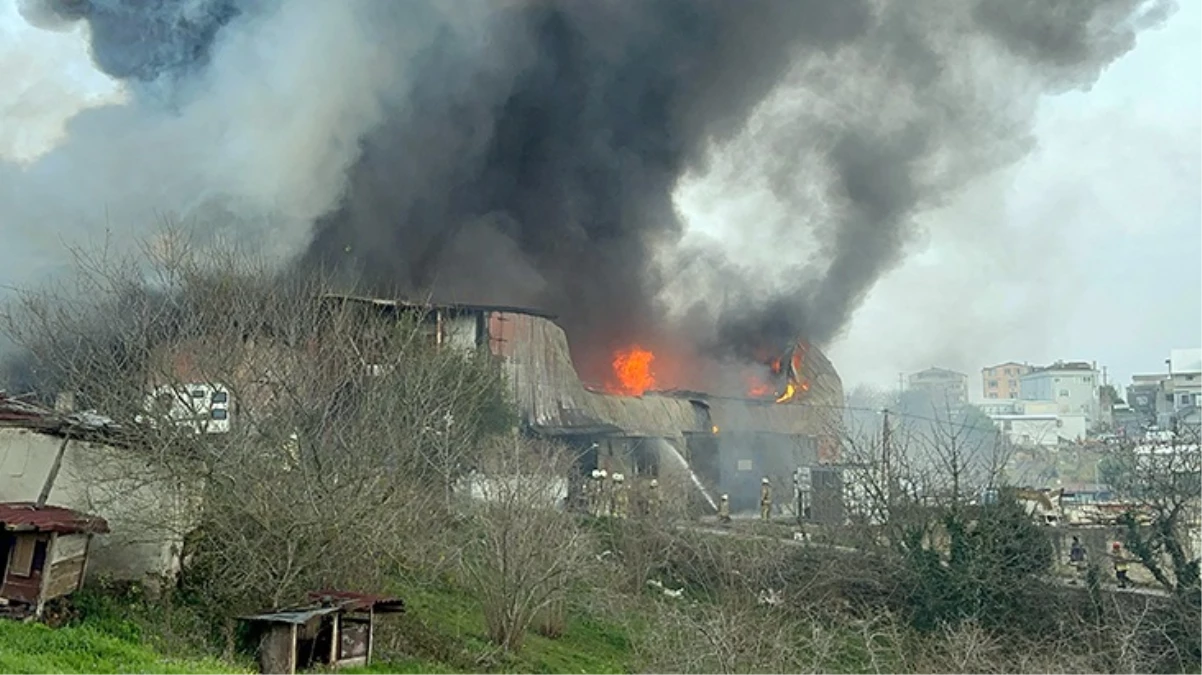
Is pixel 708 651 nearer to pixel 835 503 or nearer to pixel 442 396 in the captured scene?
pixel 442 396

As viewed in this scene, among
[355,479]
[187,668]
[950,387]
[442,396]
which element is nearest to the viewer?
[187,668]

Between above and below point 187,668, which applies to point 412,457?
above

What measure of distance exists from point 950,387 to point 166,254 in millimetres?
89772

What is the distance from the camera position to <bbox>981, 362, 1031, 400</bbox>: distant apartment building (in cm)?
10625

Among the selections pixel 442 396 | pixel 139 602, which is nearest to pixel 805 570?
pixel 442 396

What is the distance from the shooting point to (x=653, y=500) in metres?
22.6

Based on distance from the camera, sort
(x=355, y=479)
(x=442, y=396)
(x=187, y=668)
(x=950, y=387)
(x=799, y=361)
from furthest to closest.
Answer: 1. (x=950, y=387)
2. (x=799, y=361)
3. (x=442, y=396)
4. (x=355, y=479)
5. (x=187, y=668)

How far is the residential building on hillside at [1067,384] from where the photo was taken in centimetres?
8925

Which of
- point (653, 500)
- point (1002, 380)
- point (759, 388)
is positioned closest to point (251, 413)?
point (653, 500)

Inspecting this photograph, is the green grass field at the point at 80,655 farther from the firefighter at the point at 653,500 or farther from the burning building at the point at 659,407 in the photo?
the firefighter at the point at 653,500

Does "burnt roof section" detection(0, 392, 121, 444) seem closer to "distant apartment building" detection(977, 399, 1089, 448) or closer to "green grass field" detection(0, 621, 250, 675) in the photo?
"green grass field" detection(0, 621, 250, 675)

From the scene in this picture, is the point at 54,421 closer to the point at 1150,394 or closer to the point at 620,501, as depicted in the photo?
the point at 620,501

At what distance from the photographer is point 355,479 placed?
12656 millimetres

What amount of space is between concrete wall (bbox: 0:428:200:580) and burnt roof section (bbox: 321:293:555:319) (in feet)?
23.7
